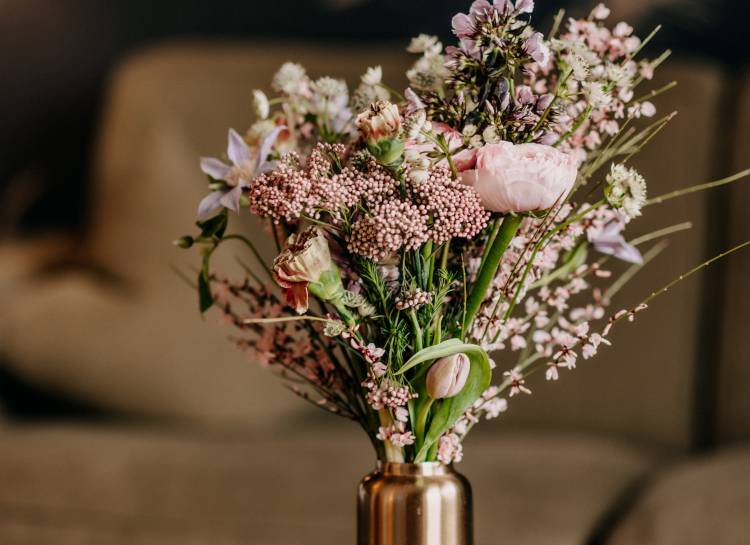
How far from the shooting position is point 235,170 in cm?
74

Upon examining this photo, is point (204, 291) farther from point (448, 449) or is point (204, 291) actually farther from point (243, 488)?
point (243, 488)

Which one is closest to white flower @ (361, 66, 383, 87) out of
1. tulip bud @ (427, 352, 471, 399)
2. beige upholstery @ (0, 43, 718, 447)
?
tulip bud @ (427, 352, 471, 399)

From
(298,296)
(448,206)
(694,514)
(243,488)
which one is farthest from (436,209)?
(243,488)

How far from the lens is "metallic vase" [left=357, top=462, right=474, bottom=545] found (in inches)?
Answer: 27.5

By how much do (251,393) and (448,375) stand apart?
1249 millimetres

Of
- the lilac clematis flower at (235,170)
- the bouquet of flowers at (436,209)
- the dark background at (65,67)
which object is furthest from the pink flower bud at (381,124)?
the dark background at (65,67)

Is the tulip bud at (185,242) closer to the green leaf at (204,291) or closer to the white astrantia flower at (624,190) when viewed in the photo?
the green leaf at (204,291)

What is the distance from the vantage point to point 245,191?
0.74 metres

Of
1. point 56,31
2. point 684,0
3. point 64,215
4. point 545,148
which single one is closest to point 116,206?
point 64,215

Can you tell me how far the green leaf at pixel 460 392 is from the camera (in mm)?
667

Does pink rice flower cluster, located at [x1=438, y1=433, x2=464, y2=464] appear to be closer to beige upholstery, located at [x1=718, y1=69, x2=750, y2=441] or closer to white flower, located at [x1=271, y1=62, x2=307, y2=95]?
white flower, located at [x1=271, y1=62, x2=307, y2=95]

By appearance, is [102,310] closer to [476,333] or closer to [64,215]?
[64,215]

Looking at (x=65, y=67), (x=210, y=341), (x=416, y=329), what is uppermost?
(x=65, y=67)

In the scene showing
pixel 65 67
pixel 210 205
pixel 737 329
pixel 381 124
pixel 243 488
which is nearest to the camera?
pixel 381 124
